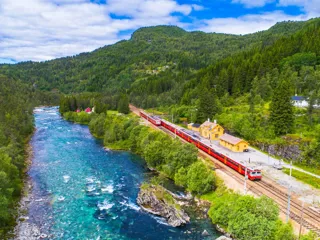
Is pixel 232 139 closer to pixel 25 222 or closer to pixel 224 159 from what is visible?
pixel 224 159

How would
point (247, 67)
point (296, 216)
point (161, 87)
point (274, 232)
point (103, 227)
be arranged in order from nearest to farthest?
point (274, 232) < point (296, 216) < point (103, 227) < point (247, 67) < point (161, 87)

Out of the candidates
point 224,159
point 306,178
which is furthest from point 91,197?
point 306,178

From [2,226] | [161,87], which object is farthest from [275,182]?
[161,87]

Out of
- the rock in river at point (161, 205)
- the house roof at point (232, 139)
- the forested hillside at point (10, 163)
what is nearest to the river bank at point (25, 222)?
the forested hillside at point (10, 163)

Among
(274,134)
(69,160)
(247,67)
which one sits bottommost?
(69,160)

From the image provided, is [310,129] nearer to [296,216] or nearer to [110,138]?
[296,216]

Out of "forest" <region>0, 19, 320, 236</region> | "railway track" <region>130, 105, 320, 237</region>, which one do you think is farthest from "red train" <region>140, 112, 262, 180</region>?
"forest" <region>0, 19, 320, 236</region>

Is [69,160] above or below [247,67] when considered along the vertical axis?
below
